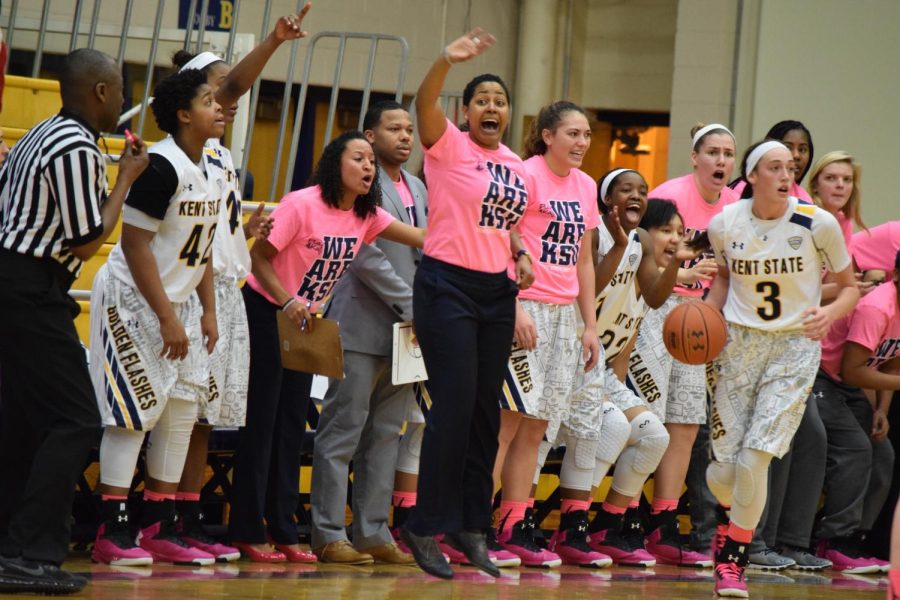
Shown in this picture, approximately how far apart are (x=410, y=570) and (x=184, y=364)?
1191 millimetres

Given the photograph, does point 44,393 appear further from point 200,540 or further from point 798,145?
point 798,145

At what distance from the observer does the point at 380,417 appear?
5.75m

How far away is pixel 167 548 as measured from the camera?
5.26m

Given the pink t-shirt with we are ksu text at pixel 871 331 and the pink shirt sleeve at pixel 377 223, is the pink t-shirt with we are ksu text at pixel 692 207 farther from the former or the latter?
the pink shirt sleeve at pixel 377 223

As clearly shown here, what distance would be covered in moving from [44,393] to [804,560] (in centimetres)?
389

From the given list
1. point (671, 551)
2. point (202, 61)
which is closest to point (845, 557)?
point (671, 551)

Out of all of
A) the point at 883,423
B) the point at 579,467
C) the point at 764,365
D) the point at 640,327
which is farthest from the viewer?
the point at 883,423

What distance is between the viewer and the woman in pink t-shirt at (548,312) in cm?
576

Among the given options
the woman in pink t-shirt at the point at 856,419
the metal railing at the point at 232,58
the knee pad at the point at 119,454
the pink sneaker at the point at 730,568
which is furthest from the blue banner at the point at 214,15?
the pink sneaker at the point at 730,568

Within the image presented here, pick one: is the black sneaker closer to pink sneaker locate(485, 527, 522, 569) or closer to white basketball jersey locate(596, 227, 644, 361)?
pink sneaker locate(485, 527, 522, 569)

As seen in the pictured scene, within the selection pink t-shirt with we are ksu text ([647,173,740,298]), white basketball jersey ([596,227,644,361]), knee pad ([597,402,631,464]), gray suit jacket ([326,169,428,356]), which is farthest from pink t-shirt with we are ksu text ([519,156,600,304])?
pink t-shirt with we are ksu text ([647,173,740,298])

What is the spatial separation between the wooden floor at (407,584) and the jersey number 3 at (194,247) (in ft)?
3.65

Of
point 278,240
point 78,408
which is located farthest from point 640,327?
point 78,408

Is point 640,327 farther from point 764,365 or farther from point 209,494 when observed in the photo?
point 209,494
